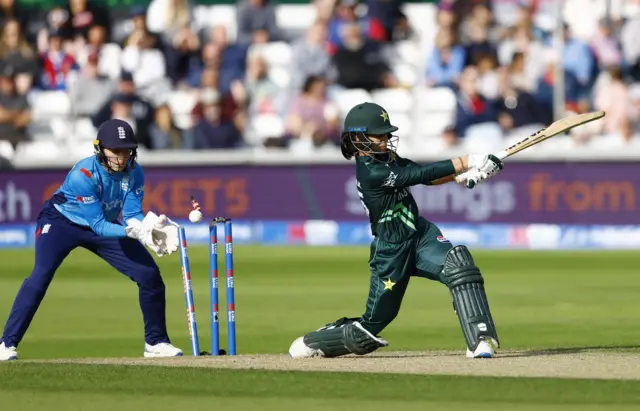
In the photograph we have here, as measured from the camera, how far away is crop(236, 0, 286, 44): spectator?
20672 mm

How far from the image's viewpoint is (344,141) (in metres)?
8.56

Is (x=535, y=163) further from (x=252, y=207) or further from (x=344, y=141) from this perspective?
(x=344, y=141)

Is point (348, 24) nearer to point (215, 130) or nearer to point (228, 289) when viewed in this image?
point (215, 130)

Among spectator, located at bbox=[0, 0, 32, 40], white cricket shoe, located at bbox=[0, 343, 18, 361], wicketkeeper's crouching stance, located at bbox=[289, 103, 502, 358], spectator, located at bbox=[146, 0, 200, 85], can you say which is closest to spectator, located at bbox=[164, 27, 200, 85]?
spectator, located at bbox=[146, 0, 200, 85]

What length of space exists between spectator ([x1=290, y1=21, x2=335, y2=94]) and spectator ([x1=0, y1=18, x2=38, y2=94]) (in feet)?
12.6

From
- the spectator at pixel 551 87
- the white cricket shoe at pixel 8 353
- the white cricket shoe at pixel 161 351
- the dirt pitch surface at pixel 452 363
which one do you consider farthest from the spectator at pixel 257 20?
the dirt pitch surface at pixel 452 363

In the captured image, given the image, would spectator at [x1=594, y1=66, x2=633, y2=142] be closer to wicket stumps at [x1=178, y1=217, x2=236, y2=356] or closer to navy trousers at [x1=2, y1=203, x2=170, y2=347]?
wicket stumps at [x1=178, y1=217, x2=236, y2=356]

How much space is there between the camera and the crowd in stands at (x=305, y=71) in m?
19.4

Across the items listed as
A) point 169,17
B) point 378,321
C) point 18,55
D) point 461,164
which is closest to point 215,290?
point 378,321

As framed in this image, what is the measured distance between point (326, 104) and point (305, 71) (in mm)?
689

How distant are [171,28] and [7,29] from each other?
2.40 meters

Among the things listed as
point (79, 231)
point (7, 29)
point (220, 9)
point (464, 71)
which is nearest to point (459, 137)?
point (464, 71)

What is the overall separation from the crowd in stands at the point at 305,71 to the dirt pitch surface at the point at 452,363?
34.3ft

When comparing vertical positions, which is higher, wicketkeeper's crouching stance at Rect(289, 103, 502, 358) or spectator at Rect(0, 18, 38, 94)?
spectator at Rect(0, 18, 38, 94)
